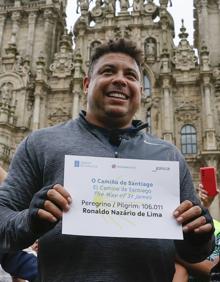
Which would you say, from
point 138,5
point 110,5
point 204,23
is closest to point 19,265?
point 204,23

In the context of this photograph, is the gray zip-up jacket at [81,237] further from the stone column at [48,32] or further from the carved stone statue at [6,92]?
the stone column at [48,32]

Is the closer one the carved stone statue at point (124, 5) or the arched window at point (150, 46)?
the arched window at point (150, 46)

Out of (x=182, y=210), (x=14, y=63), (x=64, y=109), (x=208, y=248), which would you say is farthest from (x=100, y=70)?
(x=14, y=63)

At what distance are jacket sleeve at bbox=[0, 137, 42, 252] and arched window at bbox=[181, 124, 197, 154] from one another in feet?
57.0

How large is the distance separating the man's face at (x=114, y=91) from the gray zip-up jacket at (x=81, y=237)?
0.08 meters

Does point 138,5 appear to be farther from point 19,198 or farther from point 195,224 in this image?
point 195,224

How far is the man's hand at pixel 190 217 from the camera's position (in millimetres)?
1714

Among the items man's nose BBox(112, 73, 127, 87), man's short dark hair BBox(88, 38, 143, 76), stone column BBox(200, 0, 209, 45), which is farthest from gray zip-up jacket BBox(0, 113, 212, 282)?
stone column BBox(200, 0, 209, 45)

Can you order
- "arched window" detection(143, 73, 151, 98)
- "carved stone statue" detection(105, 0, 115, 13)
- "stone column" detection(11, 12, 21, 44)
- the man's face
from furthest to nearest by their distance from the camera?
"stone column" detection(11, 12, 21, 44) < "carved stone statue" detection(105, 0, 115, 13) < "arched window" detection(143, 73, 151, 98) < the man's face

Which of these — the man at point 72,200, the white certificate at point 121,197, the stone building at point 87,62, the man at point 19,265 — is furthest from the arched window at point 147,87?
the white certificate at point 121,197

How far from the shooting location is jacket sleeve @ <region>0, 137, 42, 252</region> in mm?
1706

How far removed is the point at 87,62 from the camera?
22.0 meters

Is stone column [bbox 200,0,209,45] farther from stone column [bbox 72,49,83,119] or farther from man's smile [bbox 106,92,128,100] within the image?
man's smile [bbox 106,92,128,100]

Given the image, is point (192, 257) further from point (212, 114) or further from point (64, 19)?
point (64, 19)
